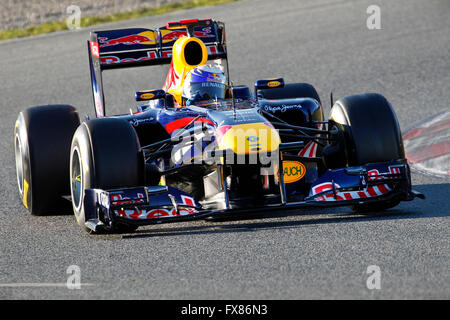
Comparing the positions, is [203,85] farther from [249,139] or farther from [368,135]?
[368,135]

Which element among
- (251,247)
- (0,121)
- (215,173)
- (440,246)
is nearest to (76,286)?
(251,247)

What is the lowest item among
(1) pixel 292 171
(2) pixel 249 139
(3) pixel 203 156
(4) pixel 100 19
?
(1) pixel 292 171

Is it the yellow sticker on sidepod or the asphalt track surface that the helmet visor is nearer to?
the yellow sticker on sidepod

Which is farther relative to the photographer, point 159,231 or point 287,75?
point 287,75

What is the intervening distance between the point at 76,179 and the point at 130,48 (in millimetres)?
2139

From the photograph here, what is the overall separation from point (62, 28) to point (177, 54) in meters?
11.2

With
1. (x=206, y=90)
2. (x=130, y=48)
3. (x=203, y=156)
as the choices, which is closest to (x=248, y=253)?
(x=203, y=156)

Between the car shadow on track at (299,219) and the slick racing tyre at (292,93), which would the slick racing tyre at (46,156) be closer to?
the car shadow on track at (299,219)

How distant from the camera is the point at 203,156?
300 inches

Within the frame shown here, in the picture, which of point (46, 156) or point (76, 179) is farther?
point (46, 156)

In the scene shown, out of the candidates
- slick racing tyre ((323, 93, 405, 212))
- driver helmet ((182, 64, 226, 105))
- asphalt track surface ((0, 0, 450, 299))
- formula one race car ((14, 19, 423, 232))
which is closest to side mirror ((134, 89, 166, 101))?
formula one race car ((14, 19, 423, 232))

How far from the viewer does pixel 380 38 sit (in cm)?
1752

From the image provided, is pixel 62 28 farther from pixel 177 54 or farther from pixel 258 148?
pixel 258 148

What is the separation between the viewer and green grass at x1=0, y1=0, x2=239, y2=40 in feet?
64.3
